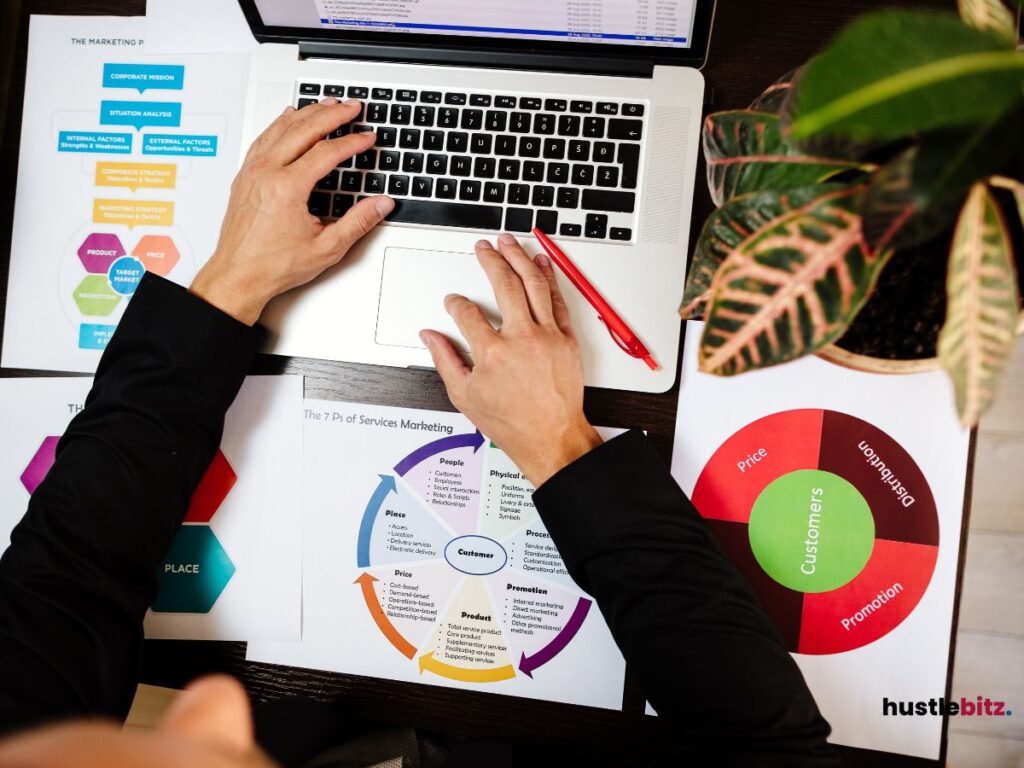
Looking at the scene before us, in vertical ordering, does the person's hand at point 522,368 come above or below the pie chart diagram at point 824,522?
above

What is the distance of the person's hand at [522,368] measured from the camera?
662 millimetres

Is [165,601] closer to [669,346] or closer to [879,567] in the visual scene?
[669,346]

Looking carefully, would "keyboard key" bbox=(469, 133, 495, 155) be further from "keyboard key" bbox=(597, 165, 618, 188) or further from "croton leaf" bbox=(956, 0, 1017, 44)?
"croton leaf" bbox=(956, 0, 1017, 44)

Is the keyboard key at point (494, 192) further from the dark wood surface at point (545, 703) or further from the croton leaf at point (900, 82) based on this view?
the croton leaf at point (900, 82)

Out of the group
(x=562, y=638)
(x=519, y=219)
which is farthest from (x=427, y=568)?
(x=519, y=219)

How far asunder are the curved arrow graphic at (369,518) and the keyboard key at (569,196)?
1.09ft

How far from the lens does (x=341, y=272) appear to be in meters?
0.72

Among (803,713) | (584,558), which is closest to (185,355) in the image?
(584,558)

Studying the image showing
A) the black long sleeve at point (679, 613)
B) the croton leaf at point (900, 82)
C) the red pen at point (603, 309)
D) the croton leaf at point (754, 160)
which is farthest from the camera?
the red pen at point (603, 309)

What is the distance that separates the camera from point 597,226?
2.24ft

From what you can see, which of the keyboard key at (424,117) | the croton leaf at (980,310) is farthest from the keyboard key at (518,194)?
the croton leaf at (980,310)

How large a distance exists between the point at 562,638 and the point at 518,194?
45 cm

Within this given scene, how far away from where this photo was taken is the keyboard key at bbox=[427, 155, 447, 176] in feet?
2.30

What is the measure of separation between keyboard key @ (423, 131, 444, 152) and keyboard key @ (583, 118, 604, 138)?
0.14 metres
